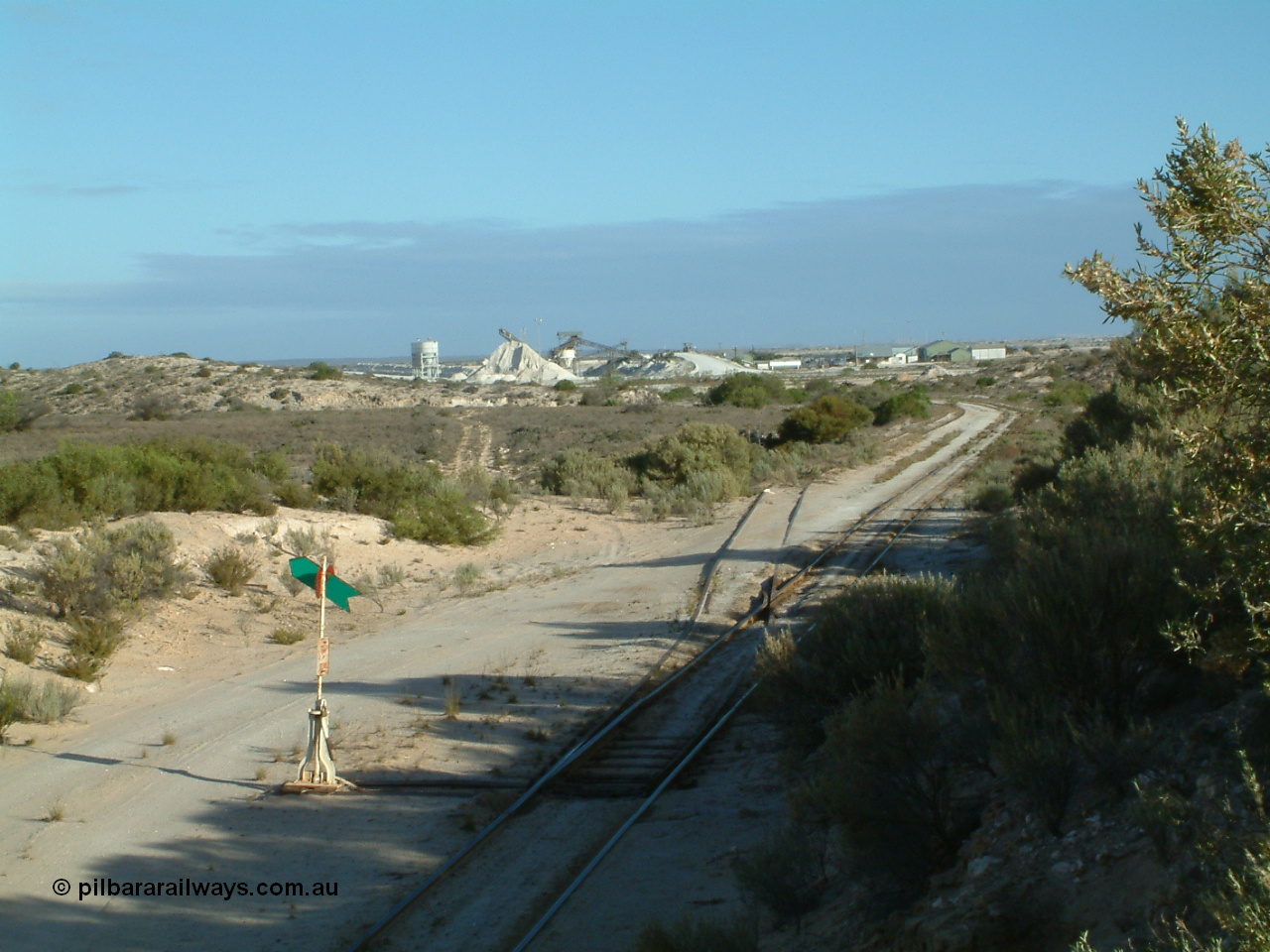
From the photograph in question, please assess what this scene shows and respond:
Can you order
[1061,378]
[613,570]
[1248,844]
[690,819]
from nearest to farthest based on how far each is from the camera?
[1248,844]
[690,819]
[613,570]
[1061,378]

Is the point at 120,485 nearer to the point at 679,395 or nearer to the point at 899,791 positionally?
the point at 899,791

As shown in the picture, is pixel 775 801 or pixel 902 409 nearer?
pixel 775 801

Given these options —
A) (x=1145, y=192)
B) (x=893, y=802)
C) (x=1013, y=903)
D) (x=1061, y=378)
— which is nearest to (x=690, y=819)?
(x=893, y=802)

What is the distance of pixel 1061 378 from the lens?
298 feet

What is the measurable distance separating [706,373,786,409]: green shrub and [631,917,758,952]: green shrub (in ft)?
214

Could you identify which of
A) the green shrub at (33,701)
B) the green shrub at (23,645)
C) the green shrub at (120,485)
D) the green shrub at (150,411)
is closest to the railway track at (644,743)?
the green shrub at (33,701)

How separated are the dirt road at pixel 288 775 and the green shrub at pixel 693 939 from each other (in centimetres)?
137

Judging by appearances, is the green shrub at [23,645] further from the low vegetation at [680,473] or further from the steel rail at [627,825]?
the low vegetation at [680,473]

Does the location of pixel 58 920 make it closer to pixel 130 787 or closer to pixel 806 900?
pixel 130 787

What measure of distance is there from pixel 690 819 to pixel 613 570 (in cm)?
1281

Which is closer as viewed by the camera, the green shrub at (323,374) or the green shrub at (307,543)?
the green shrub at (307,543)

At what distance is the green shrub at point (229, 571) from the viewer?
674 inches

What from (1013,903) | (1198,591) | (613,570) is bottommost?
(613,570)

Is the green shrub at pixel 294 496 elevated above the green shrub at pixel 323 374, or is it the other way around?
the green shrub at pixel 323 374
